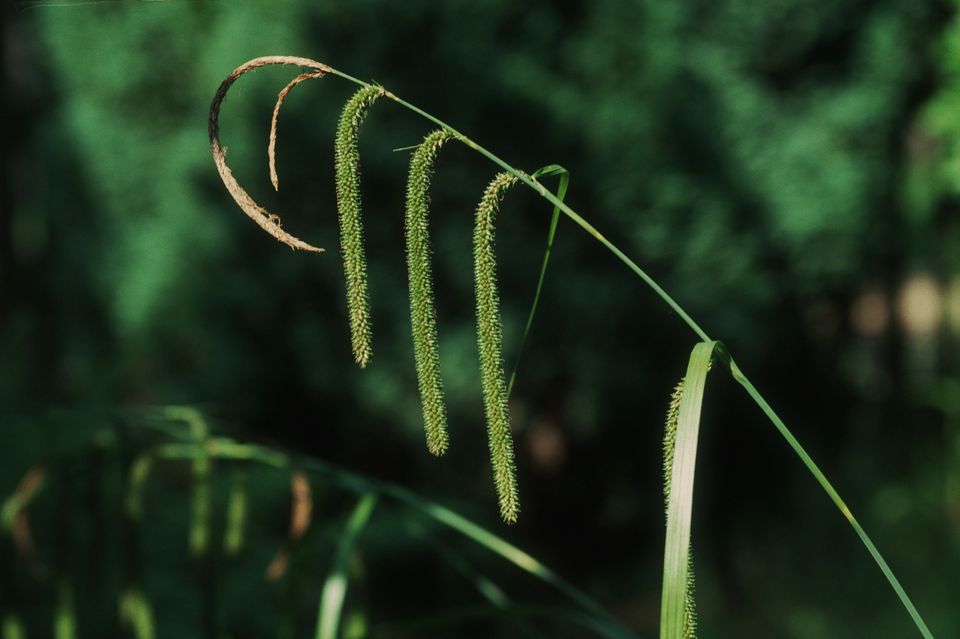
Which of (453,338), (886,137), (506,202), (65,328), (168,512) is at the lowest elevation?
(168,512)

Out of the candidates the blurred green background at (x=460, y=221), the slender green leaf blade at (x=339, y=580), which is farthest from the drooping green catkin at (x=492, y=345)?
the blurred green background at (x=460, y=221)

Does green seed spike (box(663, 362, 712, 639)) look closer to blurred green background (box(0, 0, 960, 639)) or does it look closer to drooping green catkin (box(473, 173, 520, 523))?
drooping green catkin (box(473, 173, 520, 523))

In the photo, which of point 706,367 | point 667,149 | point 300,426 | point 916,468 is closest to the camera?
point 706,367

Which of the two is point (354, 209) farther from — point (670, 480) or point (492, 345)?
point (670, 480)

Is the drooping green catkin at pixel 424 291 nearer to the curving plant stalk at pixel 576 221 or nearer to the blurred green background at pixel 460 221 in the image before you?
the curving plant stalk at pixel 576 221

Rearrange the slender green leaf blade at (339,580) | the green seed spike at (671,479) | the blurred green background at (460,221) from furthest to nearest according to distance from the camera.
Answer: the blurred green background at (460,221), the slender green leaf blade at (339,580), the green seed spike at (671,479)

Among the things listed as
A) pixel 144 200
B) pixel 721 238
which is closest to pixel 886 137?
pixel 721 238

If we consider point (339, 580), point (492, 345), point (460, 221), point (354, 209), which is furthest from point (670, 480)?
point (460, 221)

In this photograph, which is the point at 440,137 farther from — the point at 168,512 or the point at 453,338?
the point at 453,338
